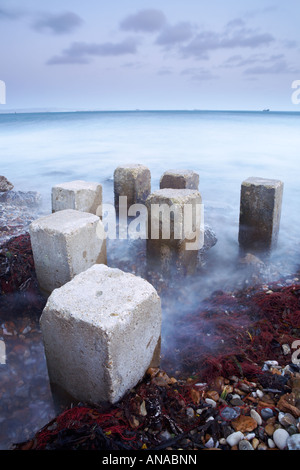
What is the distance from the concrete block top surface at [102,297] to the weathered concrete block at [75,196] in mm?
2077

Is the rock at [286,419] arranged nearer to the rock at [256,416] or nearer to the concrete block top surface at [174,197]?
the rock at [256,416]

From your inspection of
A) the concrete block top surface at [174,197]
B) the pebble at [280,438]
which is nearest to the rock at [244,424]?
the pebble at [280,438]

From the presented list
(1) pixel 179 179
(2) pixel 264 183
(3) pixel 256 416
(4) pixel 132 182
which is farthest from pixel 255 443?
(4) pixel 132 182

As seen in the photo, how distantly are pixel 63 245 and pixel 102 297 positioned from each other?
1066 mm

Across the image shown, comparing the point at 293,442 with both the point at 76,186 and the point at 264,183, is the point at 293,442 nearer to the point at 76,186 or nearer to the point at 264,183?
the point at 264,183

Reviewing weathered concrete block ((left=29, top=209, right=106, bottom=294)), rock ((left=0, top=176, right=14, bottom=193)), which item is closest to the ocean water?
rock ((left=0, top=176, right=14, bottom=193))

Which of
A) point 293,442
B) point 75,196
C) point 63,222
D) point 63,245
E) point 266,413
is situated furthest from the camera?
point 75,196

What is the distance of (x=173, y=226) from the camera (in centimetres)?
388

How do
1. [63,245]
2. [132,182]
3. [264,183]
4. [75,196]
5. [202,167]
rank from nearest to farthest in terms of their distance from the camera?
[63,245], [75,196], [264,183], [132,182], [202,167]

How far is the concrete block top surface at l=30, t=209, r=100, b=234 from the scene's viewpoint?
3189mm

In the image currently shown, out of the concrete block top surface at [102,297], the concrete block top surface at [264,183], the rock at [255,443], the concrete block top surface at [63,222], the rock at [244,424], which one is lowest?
the rock at [255,443]

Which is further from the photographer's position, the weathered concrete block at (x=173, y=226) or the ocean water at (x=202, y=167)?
the ocean water at (x=202, y=167)

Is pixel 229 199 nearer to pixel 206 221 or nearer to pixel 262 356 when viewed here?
pixel 206 221

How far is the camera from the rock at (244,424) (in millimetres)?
2062
